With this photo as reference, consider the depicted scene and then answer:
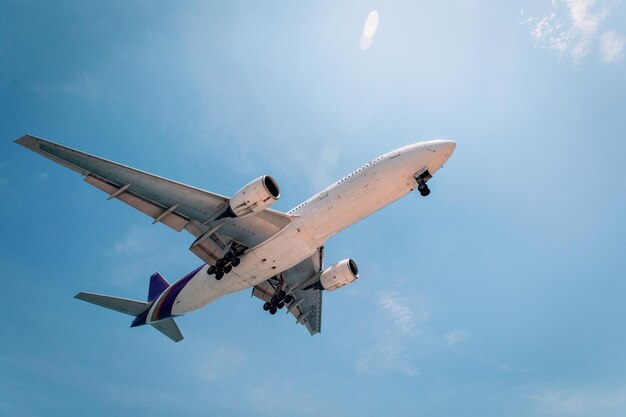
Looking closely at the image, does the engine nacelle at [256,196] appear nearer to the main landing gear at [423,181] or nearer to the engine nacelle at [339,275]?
the main landing gear at [423,181]

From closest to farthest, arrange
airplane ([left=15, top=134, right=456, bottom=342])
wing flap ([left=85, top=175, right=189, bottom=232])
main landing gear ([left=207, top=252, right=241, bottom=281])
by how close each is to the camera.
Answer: airplane ([left=15, top=134, right=456, bottom=342]) → wing flap ([left=85, top=175, right=189, bottom=232]) → main landing gear ([left=207, top=252, right=241, bottom=281])

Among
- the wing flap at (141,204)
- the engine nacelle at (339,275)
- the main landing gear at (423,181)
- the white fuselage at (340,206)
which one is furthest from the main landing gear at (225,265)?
the main landing gear at (423,181)

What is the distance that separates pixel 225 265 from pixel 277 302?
640 cm

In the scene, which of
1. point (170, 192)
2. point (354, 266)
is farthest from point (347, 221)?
point (170, 192)

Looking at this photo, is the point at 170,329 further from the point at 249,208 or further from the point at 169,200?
the point at 249,208

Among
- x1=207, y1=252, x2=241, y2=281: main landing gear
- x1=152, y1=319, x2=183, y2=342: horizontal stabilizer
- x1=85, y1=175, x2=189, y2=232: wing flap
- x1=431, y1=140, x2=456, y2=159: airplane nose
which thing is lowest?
x1=207, y1=252, x2=241, y2=281: main landing gear

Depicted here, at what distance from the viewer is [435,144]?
23297mm

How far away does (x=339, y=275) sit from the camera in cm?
2998

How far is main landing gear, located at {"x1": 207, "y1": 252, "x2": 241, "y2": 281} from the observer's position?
26109 millimetres

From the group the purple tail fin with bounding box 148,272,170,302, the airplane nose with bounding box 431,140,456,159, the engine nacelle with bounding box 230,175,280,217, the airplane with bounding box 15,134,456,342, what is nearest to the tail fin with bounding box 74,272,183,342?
Result: the purple tail fin with bounding box 148,272,170,302

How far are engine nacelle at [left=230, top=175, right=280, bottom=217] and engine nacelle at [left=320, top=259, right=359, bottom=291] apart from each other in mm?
9041

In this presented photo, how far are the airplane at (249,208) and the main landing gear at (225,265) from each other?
0.19 ft

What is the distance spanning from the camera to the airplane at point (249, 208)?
2314 centimetres

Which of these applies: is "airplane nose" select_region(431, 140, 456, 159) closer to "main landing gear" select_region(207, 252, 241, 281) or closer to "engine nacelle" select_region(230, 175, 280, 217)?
"engine nacelle" select_region(230, 175, 280, 217)
